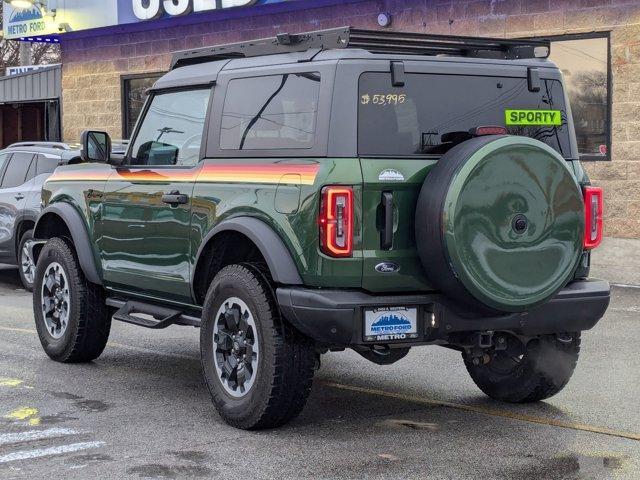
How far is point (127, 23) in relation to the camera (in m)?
20.2

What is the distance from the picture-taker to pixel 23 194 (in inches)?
537

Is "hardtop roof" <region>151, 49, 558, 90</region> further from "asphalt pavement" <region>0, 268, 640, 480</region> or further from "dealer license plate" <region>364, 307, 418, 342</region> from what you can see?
"asphalt pavement" <region>0, 268, 640, 480</region>

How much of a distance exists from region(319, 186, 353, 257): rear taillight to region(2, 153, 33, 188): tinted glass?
8.58 metres

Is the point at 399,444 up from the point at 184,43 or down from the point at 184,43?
down

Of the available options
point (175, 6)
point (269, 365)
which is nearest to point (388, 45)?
point (269, 365)

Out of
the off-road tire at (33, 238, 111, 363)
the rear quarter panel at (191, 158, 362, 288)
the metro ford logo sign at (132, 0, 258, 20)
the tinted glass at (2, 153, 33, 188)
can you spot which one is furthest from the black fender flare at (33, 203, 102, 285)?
the metro ford logo sign at (132, 0, 258, 20)

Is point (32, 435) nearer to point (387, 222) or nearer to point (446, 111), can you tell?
point (387, 222)

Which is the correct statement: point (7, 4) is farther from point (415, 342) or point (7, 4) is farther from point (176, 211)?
point (415, 342)

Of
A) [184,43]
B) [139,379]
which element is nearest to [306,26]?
[184,43]

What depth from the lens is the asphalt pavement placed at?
5637mm

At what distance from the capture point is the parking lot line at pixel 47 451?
5.82 meters

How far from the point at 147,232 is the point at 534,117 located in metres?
2.51

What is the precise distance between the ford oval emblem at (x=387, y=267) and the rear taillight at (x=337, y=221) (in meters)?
0.17

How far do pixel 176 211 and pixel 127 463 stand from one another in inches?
75.3
